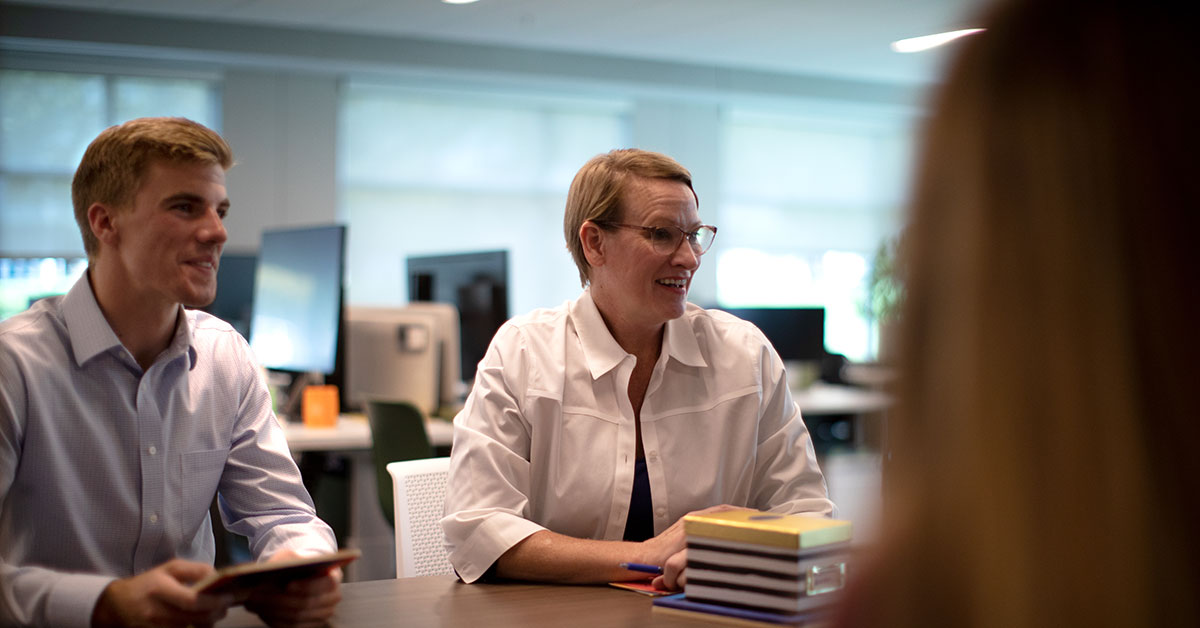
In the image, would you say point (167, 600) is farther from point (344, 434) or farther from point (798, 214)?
point (798, 214)

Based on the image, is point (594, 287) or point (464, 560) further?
point (594, 287)

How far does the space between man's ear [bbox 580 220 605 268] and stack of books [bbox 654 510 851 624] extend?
0.77 metres

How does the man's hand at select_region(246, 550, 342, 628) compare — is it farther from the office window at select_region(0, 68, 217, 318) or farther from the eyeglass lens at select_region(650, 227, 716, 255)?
the office window at select_region(0, 68, 217, 318)

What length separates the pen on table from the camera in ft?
5.27

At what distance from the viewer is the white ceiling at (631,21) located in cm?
698

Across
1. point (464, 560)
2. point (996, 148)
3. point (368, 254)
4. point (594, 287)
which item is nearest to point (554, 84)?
point (368, 254)

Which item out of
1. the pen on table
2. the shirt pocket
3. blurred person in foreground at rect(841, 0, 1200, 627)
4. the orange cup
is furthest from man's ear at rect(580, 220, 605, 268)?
the orange cup

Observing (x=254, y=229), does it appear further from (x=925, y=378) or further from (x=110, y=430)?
(x=925, y=378)

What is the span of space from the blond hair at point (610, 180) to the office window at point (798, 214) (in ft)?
24.9

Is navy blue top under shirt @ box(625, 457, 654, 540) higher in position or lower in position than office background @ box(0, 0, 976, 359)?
lower

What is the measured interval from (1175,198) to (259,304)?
4.15 m

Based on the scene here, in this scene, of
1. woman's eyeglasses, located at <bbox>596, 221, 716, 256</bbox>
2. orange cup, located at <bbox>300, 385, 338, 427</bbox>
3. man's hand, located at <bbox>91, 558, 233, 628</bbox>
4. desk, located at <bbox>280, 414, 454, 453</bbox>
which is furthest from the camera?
Answer: orange cup, located at <bbox>300, 385, 338, 427</bbox>

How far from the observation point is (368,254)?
8.40 meters

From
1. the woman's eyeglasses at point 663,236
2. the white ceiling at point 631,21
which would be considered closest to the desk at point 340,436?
the woman's eyeglasses at point 663,236
